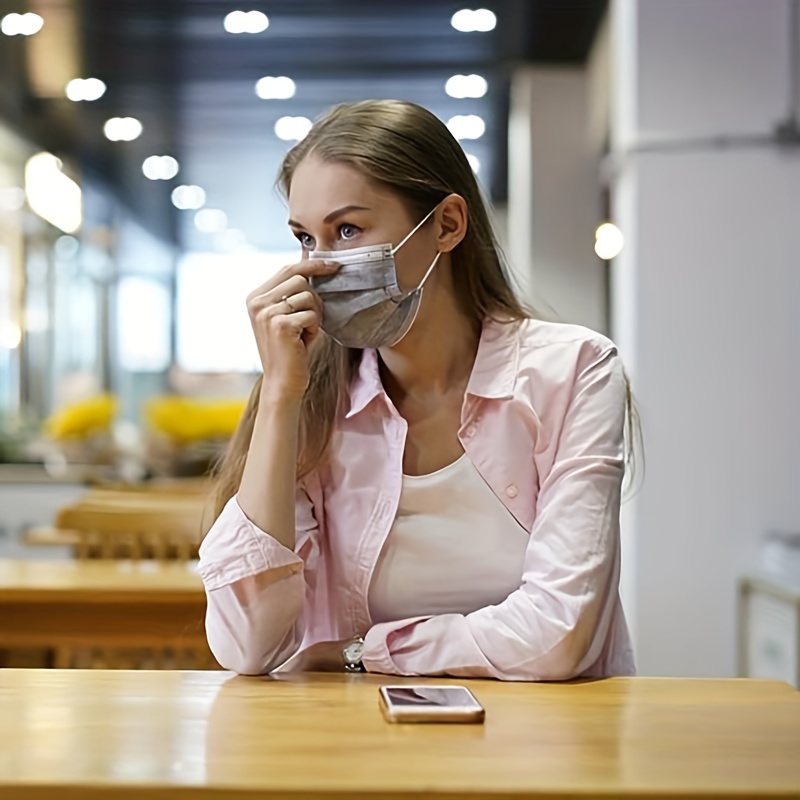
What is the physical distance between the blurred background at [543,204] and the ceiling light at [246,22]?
15mm

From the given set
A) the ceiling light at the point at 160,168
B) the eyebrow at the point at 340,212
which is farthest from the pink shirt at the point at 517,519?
the ceiling light at the point at 160,168

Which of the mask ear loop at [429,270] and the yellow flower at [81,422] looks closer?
the mask ear loop at [429,270]

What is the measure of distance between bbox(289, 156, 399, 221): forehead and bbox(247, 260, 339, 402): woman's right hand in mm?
71

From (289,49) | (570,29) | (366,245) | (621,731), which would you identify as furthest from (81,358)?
(621,731)

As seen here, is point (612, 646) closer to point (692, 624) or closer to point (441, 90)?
point (692, 624)

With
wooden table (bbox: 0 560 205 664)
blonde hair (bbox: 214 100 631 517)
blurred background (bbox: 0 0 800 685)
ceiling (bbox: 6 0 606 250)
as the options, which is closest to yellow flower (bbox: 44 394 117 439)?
blurred background (bbox: 0 0 800 685)

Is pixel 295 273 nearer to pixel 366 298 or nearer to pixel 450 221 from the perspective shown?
pixel 366 298

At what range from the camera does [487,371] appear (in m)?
1.56

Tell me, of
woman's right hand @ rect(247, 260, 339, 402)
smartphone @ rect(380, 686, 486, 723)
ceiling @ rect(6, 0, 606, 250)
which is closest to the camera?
smartphone @ rect(380, 686, 486, 723)

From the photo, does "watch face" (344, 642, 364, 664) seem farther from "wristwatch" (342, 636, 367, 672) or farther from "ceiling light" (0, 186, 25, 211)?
"ceiling light" (0, 186, 25, 211)

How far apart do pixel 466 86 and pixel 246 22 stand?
5.41 feet

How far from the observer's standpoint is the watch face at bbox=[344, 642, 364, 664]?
146 centimetres

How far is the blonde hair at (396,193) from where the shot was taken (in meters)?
1.54

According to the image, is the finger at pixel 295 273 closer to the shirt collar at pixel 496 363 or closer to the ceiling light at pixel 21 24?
the shirt collar at pixel 496 363
